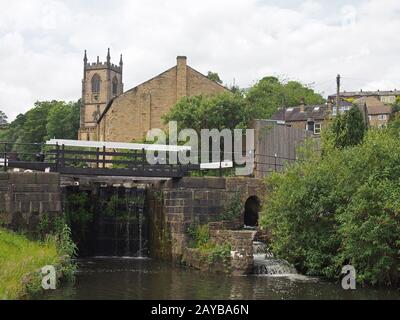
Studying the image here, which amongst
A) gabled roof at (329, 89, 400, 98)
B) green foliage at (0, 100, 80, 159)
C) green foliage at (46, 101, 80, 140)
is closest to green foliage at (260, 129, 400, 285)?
green foliage at (46, 101, 80, 140)

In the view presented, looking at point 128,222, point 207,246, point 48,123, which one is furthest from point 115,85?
point 207,246

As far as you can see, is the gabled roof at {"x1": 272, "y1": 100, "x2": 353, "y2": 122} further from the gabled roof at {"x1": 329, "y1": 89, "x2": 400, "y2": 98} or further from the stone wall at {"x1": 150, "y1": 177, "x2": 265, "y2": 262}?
the gabled roof at {"x1": 329, "y1": 89, "x2": 400, "y2": 98}

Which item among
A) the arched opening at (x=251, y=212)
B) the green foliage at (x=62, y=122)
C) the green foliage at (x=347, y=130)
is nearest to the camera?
the green foliage at (x=347, y=130)

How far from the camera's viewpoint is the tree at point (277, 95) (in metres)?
61.3

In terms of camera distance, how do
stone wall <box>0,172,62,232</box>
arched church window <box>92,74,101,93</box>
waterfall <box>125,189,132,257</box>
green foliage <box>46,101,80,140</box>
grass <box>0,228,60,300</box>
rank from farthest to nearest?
arched church window <box>92,74,101,93</box>, green foliage <box>46,101,80,140</box>, waterfall <box>125,189,132,257</box>, stone wall <box>0,172,62,232</box>, grass <box>0,228,60,300</box>

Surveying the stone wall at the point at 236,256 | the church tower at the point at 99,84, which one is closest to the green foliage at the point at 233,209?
the stone wall at the point at 236,256

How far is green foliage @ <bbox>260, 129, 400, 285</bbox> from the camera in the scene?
1836 cm

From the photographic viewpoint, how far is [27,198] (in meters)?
22.0

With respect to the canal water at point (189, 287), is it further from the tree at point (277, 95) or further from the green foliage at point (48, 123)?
the green foliage at point (48, 123)

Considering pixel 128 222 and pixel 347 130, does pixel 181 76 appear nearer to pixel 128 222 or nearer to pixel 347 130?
pixel 128 222

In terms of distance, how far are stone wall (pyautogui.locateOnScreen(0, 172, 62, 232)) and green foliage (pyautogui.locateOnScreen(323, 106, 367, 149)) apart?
41.9 ft

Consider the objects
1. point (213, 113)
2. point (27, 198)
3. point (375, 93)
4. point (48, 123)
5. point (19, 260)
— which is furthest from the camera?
point (375, 93)

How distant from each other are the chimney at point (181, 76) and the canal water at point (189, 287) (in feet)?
101

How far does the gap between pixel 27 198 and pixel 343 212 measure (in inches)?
435
